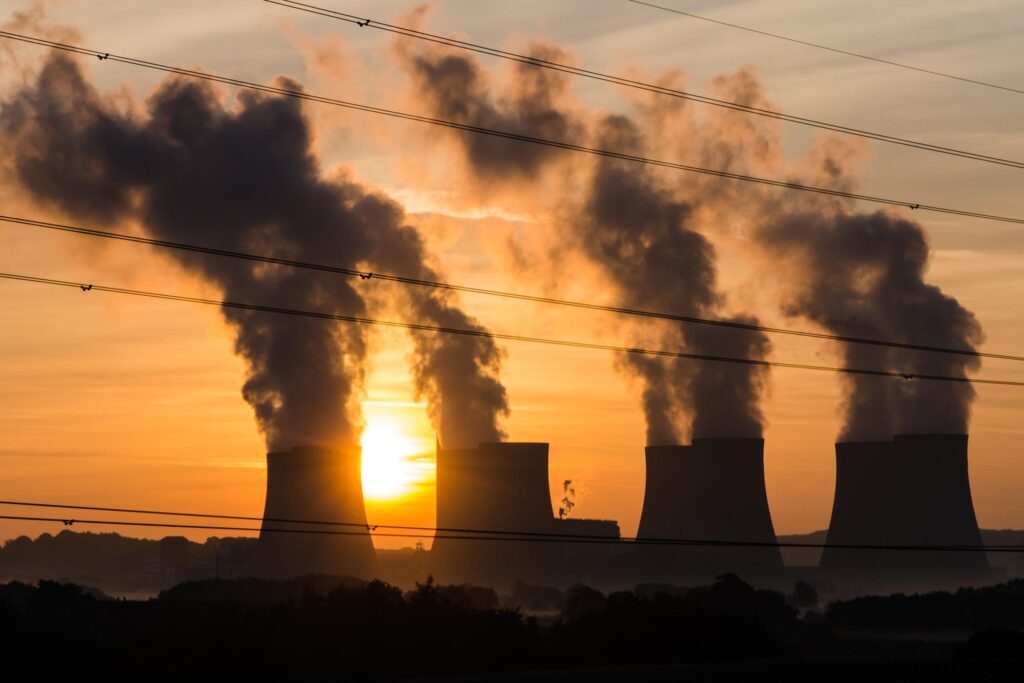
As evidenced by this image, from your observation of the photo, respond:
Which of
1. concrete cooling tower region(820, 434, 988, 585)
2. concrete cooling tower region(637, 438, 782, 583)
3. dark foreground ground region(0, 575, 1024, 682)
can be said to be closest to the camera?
dark foreground ground region(0, 575, 1024, 682)

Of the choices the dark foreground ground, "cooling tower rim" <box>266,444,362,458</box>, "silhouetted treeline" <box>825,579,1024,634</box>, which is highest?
"cooling tower rim" <box>266,444,362,458</box>

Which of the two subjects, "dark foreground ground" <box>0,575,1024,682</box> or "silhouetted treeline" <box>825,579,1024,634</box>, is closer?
"dark foreground ground" <box>0,575,1024,682</box>

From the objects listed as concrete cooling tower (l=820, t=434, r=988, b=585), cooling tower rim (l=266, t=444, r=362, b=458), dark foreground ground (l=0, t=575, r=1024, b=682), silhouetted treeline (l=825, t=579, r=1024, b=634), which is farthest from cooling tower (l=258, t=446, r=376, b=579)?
silhouetted treeline (l=825, t=579, r=1024, b=634)

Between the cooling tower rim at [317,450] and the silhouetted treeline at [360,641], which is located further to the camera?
the cooling tower rim at [317,450]

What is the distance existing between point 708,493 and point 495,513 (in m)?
8.56

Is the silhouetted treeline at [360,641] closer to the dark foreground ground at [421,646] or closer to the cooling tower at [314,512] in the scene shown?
the dark foreground ground at [421,646]

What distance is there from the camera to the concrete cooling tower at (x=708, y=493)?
53.4 meters

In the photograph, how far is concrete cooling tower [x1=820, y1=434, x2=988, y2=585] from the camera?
53.5m

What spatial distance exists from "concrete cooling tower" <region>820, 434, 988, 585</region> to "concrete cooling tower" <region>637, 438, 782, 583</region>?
4327mm

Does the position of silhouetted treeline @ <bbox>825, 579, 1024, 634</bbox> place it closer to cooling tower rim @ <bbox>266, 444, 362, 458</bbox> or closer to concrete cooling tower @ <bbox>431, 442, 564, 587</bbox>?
concrete cooling tower @ <bbox>431, 442, 564, 587</bbox>

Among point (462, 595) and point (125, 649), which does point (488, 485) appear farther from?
point (125, 649)

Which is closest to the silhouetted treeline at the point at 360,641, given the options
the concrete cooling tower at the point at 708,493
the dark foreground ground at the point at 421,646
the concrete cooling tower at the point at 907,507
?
the dark foreground ground at the point at 421,646

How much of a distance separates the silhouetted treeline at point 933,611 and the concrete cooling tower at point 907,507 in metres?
1.52

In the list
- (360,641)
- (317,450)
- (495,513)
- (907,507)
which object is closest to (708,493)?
(907,507)
